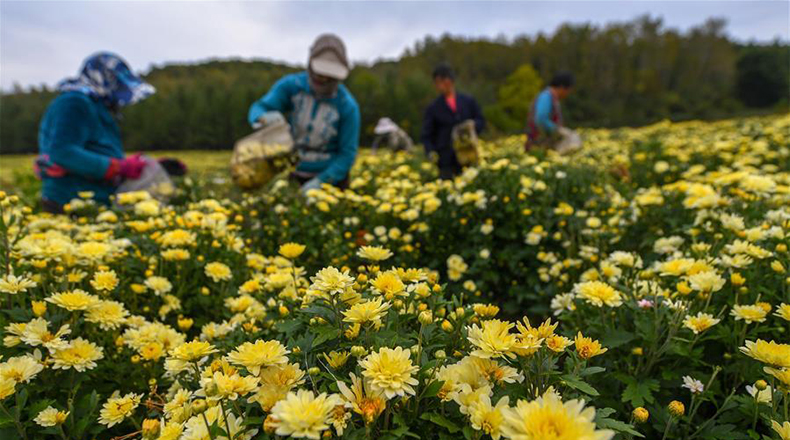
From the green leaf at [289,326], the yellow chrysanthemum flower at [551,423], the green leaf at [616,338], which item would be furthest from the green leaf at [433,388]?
the green leaf at [616,338]

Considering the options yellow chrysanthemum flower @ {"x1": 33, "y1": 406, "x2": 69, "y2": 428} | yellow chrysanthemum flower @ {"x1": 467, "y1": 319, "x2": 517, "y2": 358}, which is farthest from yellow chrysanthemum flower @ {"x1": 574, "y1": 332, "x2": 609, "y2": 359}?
yellow chrysanthemum flower @ {"x1": 33, "y1": 406, "x2": 69, "y2": 428}

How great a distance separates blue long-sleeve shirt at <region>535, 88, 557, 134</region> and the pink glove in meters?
4.36

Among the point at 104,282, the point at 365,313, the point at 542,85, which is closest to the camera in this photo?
the point at 365,313

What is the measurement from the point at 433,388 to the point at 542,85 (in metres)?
48.6

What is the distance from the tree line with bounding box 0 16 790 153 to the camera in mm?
39094

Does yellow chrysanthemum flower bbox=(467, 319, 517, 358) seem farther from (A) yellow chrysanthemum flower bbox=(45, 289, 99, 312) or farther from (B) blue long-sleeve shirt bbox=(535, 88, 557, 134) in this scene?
(B) blue long-sleeve shirt bbox=(535, 88, 557, 134)

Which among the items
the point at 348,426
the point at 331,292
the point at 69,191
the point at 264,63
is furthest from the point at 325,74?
the point at 264,63

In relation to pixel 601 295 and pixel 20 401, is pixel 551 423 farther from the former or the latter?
pixel 20 401

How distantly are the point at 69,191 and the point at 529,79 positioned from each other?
133ft

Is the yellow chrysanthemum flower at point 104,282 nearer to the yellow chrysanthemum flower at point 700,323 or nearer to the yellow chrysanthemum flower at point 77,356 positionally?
the yellow chrysanthemum flower at point 77,356

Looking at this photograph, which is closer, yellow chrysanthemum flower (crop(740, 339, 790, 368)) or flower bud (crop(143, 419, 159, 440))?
flower bud (crop(143, 419, 159, 440))

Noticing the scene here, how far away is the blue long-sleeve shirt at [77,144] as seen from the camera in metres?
3.23

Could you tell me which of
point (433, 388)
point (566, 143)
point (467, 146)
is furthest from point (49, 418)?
point (566, 143)

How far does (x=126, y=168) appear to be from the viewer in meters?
3.60
